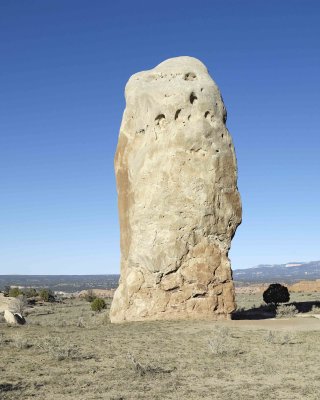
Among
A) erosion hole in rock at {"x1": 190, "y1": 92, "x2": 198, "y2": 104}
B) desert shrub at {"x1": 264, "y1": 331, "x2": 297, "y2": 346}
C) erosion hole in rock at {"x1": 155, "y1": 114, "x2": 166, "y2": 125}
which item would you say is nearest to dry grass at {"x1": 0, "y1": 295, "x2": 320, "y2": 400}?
desert shrub at {"x1": 264, "y1": 331, "x2": 297, "y2": 346}

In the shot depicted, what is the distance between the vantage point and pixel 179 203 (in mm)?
17172

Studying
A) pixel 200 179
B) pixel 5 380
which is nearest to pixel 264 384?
pixel 5 380

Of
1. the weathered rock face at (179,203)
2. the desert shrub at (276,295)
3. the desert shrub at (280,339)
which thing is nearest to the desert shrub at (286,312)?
the weathered rock face at (179,203)

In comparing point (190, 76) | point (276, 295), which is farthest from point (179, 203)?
point (276, 295)

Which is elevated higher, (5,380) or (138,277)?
(138,277)

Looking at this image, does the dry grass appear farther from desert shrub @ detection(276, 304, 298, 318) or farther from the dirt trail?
desert shrub @ detection(276, 304, 298, 318)

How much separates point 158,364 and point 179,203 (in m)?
7.90

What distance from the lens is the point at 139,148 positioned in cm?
1841

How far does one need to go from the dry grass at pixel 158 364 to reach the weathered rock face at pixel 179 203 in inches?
107

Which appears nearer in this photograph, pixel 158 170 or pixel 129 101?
pixel 158 170

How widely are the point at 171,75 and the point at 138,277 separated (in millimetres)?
7215

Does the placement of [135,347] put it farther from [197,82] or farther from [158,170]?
[197,82]

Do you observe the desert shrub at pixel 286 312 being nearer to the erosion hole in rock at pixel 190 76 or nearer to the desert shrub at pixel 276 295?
the desert shrub at pixel 276 295

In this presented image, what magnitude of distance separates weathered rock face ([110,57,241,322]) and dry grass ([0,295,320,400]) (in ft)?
8.89
